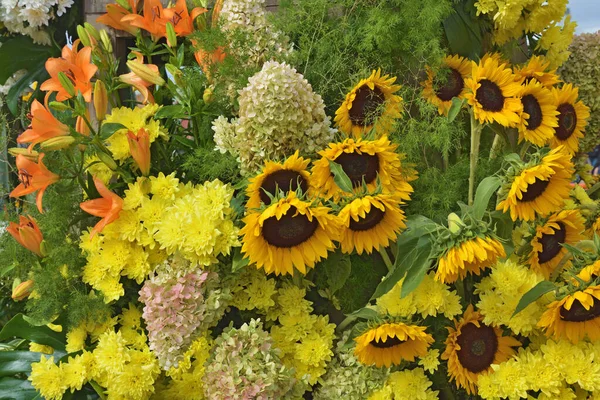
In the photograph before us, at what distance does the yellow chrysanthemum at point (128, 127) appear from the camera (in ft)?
3.39

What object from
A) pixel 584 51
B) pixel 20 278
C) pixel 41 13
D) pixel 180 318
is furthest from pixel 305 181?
pixel 41 13

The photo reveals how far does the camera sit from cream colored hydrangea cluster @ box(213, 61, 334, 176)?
2.99 feet

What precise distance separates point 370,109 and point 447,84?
162 millimetres

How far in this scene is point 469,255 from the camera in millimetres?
774

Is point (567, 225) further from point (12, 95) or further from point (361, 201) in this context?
point (12, 95)

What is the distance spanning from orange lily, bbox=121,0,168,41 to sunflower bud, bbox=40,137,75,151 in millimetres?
240

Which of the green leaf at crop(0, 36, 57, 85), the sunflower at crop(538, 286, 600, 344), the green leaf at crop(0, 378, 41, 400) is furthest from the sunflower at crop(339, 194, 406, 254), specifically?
the green leaf at crop(0, 36, 57, 85)

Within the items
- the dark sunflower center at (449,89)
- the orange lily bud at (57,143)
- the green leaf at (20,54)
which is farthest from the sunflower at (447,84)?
the green leaf at (20,54)

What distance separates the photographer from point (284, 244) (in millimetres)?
854

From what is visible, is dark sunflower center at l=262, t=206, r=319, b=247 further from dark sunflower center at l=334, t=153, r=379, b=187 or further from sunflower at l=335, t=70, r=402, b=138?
→ sunflower at l=335, t=70, r=402, b=138

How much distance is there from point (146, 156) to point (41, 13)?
25.4 inches

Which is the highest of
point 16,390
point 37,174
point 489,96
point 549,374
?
point 489,96

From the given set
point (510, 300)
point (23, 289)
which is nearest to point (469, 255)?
point (510, 300)

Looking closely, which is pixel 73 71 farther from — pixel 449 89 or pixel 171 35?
pixel 449 89
